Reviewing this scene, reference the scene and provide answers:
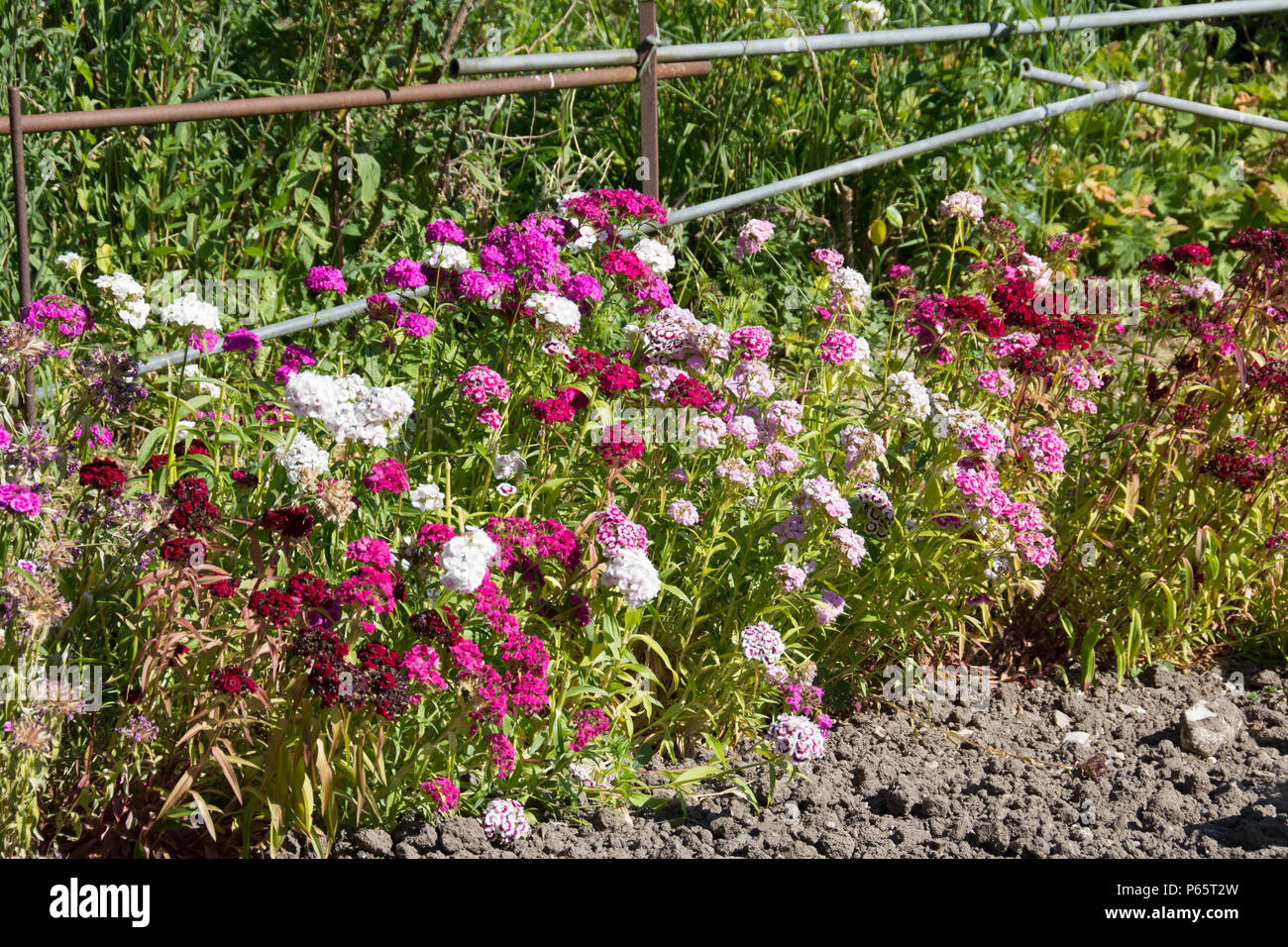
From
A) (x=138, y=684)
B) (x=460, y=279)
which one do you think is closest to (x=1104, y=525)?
(x=460, y=279)

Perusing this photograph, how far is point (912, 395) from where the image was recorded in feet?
11.2

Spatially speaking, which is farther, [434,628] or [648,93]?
[648,93]

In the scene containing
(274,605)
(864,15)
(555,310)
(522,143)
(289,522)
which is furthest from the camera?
(864,15)

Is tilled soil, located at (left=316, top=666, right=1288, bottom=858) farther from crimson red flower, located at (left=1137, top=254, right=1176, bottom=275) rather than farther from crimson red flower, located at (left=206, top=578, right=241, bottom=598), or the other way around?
crimson red flower, located at (left=1137, top=254, right=1176, bottom=275)

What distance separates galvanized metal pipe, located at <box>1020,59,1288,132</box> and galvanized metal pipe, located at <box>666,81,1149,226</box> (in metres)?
0.06

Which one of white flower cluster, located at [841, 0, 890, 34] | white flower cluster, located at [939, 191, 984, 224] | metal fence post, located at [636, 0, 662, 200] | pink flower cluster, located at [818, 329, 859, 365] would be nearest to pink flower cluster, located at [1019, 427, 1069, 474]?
pink flower cluster, located at [818, 329, 859, 365]

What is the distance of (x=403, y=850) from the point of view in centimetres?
287

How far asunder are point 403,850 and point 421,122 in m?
3.13

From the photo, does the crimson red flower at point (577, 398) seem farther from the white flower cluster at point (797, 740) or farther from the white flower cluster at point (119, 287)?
the white flower cluster at point (119, 287)

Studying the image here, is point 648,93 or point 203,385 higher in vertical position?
point 648,93

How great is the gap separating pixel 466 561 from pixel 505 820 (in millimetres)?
632

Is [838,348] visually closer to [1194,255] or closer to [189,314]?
[1194,255]

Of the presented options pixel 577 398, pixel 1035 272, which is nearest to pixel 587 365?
pixel 577 398

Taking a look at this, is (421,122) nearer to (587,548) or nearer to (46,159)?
(46,159)
